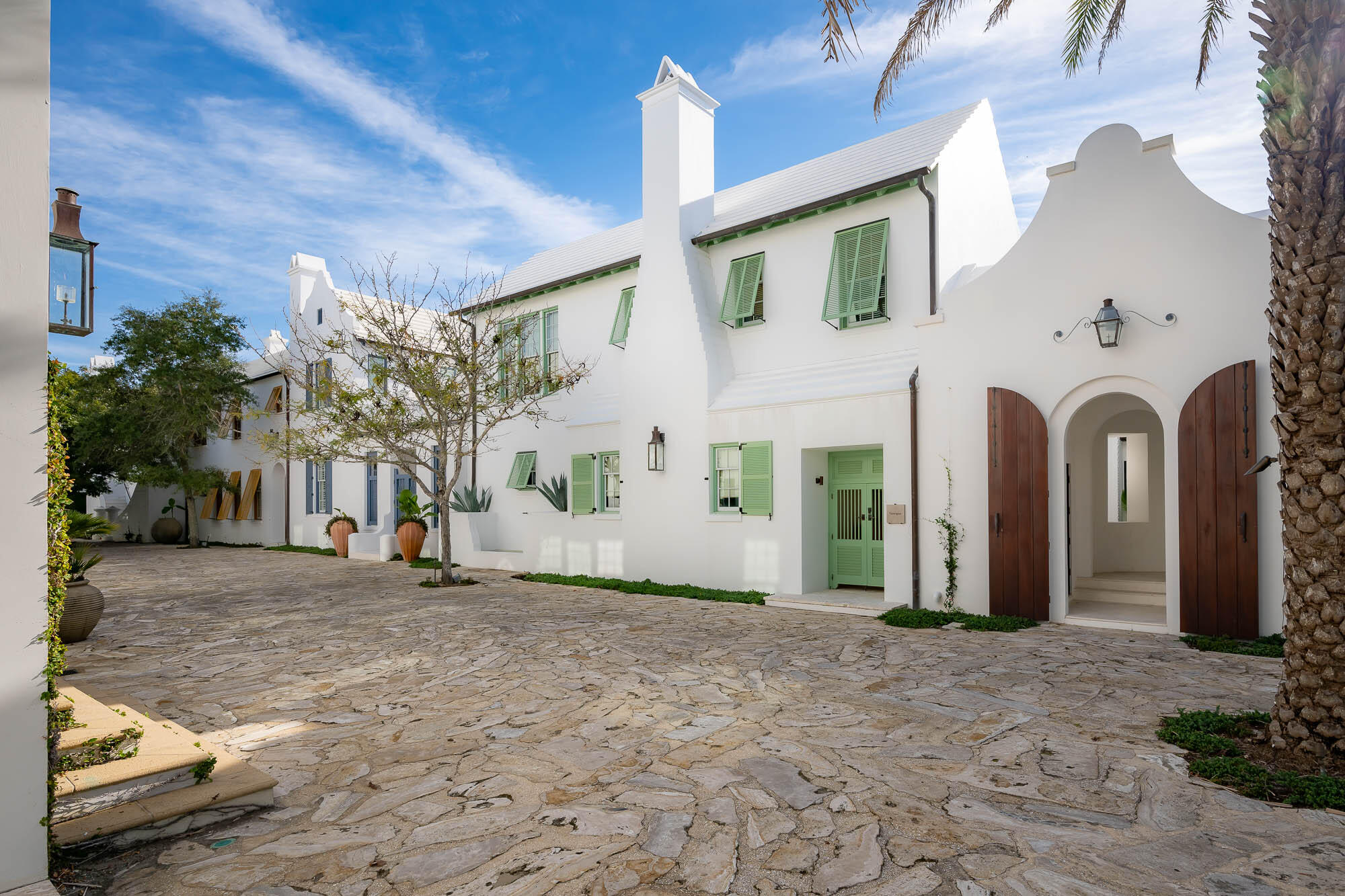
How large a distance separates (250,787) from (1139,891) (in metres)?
4.27

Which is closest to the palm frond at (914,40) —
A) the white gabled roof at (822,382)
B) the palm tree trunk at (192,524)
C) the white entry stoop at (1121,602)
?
the white gabled roof at (822,382)

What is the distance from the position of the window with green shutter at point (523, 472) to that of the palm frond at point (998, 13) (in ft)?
39.8

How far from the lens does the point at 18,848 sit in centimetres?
274

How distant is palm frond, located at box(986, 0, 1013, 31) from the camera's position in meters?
7.22

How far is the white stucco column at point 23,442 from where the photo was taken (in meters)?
Result: 2.73

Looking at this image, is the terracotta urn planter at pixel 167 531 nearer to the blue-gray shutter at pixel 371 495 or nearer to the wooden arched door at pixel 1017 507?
the blue-gray shutter at pixel 371 495

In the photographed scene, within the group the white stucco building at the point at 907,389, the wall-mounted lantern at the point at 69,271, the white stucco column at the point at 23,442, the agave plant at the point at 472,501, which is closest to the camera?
the white stucco column at the point at 23,442

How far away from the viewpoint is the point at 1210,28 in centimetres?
738

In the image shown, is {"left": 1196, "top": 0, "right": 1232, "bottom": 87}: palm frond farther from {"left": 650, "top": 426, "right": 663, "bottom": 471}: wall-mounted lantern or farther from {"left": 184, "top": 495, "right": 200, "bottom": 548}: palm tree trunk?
{"left": 184, "top": 495, "right": 200, "bottom": 548}: palm tree trunk

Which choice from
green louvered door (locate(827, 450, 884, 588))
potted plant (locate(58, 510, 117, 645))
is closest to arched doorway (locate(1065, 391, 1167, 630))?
green louvered door (locate(827, 450, 884, 588))

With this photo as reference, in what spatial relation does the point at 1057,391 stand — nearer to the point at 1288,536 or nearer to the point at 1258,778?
the point at 1288,536

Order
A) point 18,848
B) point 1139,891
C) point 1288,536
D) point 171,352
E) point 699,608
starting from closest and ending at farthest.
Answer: point 18,848
point 1139,891
point 1288,536
point 699,608
point 171,352

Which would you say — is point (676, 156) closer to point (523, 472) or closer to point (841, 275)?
point (841, 275)

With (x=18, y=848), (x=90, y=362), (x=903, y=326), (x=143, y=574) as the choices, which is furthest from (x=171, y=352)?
(x=18, y=848)
